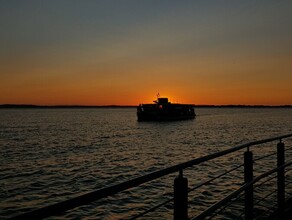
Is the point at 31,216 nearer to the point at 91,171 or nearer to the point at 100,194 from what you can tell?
the point at 100,194

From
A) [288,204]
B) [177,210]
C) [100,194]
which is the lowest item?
[288,204]

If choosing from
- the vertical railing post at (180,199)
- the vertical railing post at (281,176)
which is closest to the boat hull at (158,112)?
the vertical railing post at (281,176)

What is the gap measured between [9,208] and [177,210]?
11.8 metres

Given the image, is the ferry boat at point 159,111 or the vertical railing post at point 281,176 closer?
the vertical railing post at point 281,176

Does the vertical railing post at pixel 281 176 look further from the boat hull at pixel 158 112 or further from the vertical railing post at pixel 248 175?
the boat hull at pixel 158 112

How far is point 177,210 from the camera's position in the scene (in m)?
2.53

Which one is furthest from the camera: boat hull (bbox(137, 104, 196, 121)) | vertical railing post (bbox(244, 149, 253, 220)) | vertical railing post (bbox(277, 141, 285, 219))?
boat hull (bbox(137, 104, 196, 121))

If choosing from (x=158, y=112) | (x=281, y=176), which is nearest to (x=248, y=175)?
(x=281, y=176)

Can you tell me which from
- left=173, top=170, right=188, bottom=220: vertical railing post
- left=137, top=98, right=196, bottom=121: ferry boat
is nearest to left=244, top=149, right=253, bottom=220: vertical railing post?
left=173, top=170, right=188, bottom=220: vertical railing post

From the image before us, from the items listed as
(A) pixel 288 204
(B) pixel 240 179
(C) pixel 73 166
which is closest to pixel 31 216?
(A) pixel 288 204

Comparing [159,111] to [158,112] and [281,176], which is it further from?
[281,176]

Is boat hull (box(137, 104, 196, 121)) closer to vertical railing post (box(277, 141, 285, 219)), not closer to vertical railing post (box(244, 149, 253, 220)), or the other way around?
vertical railing post (box(277, 141, 285, 219))

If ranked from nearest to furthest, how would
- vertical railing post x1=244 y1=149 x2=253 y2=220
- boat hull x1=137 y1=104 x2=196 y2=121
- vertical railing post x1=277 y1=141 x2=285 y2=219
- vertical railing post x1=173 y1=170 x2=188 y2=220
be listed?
1. vertical railing post x1=173 y1=170 x2=188 y2=220
2. vertical railing post x1=244 y1=149 x2=253 y2=220
3. vertical railing post x1=277 y1=141 x2=285 y2=219
4. boat hull x1=137 y1=104 x2=196 y2=121

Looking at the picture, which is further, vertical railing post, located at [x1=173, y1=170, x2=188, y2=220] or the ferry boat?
the ferry boat
